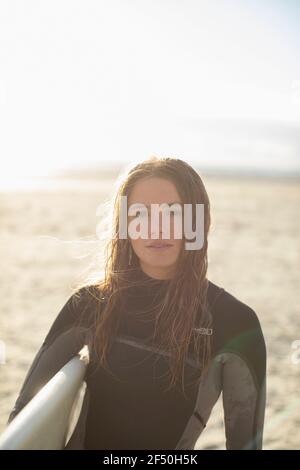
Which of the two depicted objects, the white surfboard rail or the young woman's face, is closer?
the white surfboard rail

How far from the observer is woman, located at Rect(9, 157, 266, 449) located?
181 cm

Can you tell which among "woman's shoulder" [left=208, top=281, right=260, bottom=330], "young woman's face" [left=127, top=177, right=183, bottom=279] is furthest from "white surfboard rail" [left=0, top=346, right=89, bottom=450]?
"woman's shoulder" [left=208, top=281, right=260, bottom=330]

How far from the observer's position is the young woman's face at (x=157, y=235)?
191 cm

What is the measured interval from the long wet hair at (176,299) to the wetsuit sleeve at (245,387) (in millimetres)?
96

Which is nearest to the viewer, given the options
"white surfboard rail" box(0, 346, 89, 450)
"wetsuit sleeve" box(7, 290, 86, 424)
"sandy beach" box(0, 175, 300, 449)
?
"white surfboard rail" box(0, 346, 89, 450)

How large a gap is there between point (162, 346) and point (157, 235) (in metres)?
0.40

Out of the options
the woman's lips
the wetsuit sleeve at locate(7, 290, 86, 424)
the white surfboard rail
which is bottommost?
the white surfboard rail

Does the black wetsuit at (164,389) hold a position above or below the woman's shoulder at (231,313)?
below

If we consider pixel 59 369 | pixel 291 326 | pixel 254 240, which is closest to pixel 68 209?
pixel 254 240

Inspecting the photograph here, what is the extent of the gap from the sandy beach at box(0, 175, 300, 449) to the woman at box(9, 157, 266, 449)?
384 mm

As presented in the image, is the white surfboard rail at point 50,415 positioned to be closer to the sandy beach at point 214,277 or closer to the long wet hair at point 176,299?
the long wet hair at point 176,299

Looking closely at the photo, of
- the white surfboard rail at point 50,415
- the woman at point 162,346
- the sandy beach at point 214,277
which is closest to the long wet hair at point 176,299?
the woman at point 162,346

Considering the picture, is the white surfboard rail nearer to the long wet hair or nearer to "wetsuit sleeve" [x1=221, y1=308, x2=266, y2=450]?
the long wet hair

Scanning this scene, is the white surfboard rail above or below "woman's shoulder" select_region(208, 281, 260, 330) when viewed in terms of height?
below
